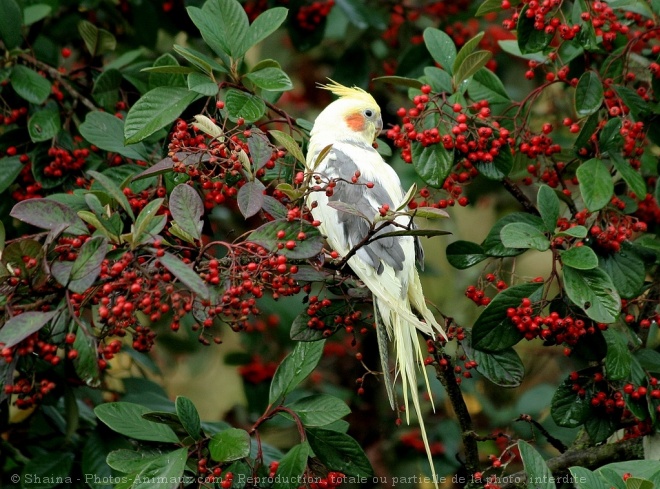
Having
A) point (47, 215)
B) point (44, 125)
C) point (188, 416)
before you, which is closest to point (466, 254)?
point (188, 416)

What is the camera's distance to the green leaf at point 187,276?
163 centimetres

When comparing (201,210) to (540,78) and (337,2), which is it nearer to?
(337,2)

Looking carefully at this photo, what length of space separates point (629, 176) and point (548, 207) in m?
0.36

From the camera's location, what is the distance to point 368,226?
2.60m

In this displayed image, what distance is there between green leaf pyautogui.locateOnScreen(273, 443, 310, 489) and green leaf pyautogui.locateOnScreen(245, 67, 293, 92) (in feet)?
3.26

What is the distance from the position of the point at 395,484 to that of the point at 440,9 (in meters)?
2.19

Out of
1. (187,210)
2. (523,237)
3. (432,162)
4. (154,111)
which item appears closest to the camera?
(187,210)

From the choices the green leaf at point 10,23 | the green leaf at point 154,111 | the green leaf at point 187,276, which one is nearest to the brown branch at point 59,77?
the green leaf at point 10,23

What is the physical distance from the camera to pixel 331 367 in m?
4.39

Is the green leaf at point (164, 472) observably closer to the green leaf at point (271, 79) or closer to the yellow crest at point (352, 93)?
the green leaf at point (271, 79)

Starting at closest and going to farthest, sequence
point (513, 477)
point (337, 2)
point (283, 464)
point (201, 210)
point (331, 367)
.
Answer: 1. point (201, 210)
2. point (283, 464)
3. point (513, 477)
4. point (337, 2)
5. point (331, 367)

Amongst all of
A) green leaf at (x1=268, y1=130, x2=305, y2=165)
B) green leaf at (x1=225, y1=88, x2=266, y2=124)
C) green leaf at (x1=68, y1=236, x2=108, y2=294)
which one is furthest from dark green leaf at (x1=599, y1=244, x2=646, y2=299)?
green leaf at (x1=68, y1=236, x2=108, y2=294)

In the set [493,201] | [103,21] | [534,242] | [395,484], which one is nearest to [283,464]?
[534,242]

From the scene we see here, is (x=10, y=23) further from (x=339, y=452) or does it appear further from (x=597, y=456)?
(x=597, y=456)
